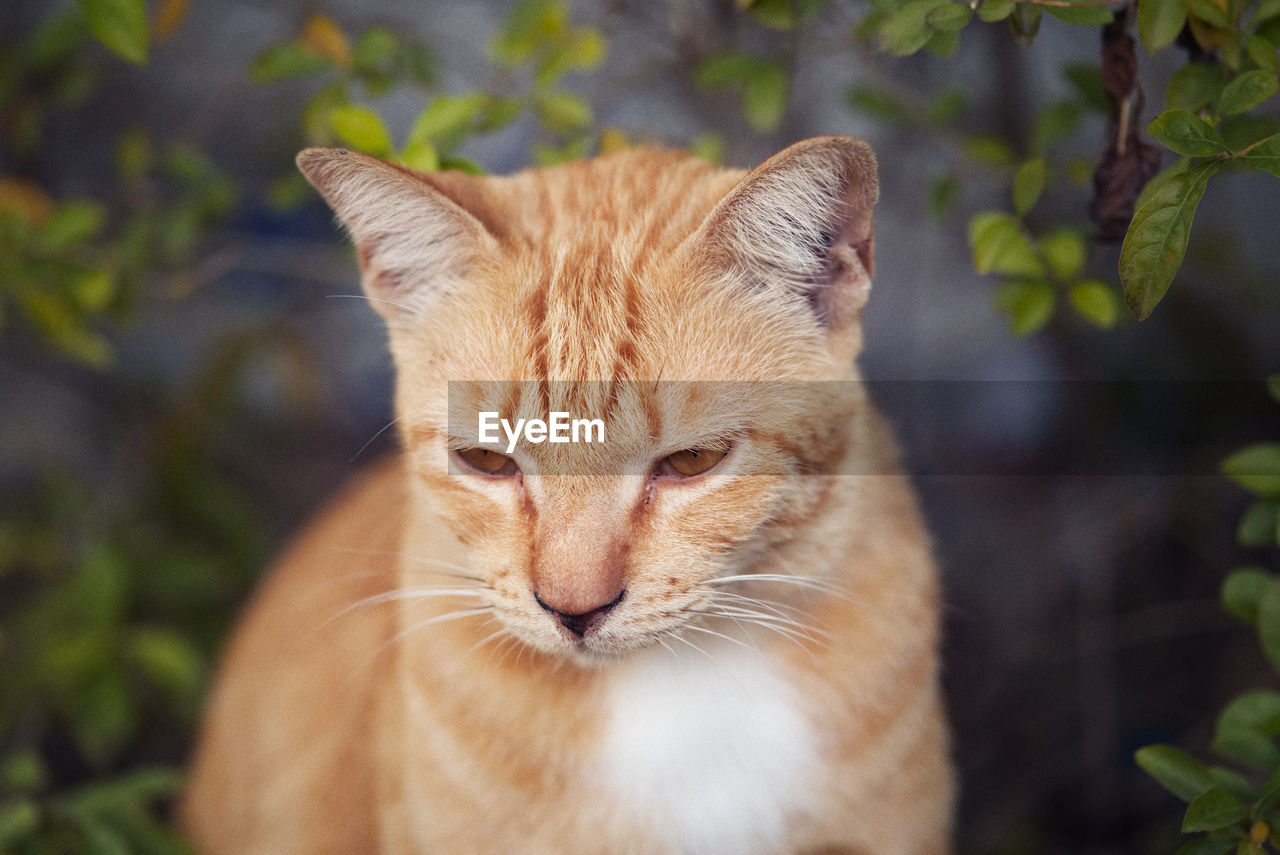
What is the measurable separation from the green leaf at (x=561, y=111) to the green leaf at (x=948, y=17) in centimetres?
57

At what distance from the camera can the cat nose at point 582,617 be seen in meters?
0.90

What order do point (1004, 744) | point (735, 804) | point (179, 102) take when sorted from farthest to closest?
point (179, 102), point (1004, 744), point (735, 804)

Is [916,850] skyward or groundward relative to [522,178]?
groundward

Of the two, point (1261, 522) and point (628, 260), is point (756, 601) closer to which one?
point (628, 260)

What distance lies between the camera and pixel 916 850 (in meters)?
1.15

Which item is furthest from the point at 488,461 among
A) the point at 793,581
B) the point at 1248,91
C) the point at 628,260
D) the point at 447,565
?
the point at 1248,91

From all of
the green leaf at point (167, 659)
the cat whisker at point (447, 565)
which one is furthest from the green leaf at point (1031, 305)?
the green leaf at point (167, 659)

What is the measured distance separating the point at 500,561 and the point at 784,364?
0.36 m

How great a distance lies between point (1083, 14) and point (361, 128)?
0.80 m

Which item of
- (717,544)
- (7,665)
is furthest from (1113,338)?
(7,665)

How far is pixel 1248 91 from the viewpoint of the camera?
914 mm

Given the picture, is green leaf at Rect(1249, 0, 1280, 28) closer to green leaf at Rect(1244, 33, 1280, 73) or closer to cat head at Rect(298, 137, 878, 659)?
green leaf at Rect(1244, 33, 1280, 73)

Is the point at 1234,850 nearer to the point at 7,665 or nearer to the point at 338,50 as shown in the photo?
the point at 338,50

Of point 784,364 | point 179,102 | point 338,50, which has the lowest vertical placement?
point 784,364
